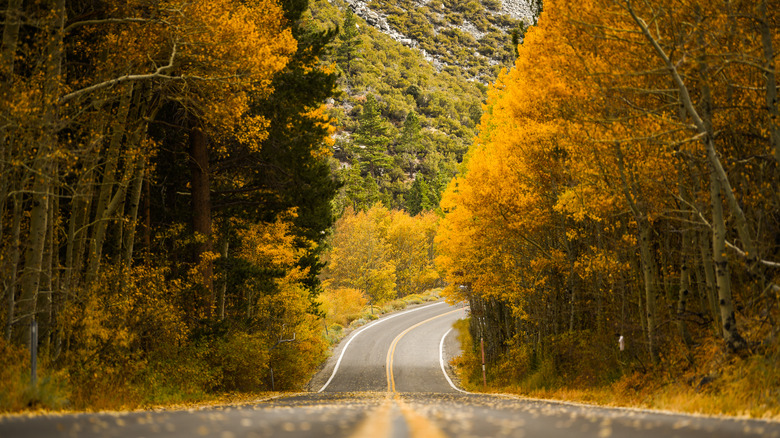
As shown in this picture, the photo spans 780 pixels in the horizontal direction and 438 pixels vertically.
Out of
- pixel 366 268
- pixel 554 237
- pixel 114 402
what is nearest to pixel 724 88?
pixel 554 237

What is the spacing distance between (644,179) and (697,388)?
4.85 metres

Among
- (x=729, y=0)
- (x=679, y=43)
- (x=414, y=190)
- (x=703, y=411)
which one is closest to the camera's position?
(x=703, y=411)

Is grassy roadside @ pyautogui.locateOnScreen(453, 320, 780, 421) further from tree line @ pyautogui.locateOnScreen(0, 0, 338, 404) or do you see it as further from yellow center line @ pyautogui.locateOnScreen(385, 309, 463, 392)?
yellow center line @ pyautogui.locateOnScreen(385, 309, 463, 392)

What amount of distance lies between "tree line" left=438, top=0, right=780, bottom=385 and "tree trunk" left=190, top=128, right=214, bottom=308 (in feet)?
30.8

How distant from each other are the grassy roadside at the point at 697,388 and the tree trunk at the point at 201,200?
1096 centimetres

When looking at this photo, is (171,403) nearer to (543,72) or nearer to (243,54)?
(243,54)

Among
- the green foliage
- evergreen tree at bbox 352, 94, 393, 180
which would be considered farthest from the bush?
evergreen tree at bbox 352, 94, 393, 180

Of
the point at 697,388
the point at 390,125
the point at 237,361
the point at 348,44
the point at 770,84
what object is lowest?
the point at 237,361

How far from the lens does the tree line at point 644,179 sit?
39.2 feet

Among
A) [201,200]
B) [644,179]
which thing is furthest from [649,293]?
[201,200]

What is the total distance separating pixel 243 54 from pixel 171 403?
27.3 ft

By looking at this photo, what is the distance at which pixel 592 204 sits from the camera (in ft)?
53.0

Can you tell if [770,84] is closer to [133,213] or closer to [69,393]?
[69,393]

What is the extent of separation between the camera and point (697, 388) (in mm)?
11594
